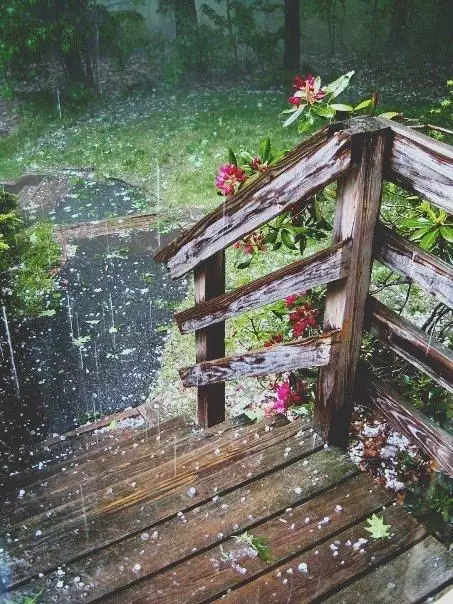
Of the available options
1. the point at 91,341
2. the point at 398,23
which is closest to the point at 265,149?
the point at 91,341

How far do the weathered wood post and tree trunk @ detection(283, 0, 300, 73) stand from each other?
1344 centimetres

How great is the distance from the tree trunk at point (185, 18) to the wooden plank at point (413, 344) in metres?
14.5

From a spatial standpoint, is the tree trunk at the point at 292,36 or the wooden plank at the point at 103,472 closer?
the wooden plank at the point at 103,472

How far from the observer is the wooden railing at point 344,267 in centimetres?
206

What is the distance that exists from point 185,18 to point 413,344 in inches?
→ 584

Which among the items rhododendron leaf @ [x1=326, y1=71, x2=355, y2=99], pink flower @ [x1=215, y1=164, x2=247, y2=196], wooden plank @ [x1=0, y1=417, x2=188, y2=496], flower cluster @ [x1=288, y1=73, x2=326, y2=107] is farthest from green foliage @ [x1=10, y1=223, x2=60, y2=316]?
rhododendron leaf @ [x1=326, y1=71, x2=355, y2=99]

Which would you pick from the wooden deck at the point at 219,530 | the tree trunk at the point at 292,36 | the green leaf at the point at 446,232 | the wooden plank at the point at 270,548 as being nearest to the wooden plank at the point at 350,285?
the wooden deck at the point at 219,530

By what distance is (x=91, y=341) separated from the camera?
636 centimetres

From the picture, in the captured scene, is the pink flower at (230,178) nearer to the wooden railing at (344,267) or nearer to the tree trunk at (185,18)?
the wooden railing at (344,267)

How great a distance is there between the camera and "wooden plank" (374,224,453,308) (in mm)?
2029

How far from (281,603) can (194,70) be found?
15.7 metres

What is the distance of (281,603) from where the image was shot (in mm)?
2146

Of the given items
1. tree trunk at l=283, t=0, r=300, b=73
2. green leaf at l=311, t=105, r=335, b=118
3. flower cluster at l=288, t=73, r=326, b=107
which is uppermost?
tree trunk at l=283, t=0, r=300, b=73

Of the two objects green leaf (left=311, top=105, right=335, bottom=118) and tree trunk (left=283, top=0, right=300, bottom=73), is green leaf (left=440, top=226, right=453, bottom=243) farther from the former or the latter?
tree trunk (left=283, top=0, right=300, bottom=73)
